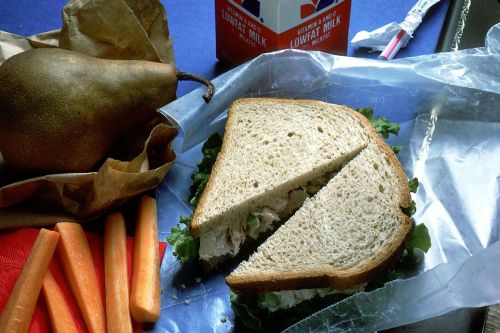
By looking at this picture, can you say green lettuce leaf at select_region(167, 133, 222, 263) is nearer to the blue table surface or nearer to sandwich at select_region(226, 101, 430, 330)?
sandwich at select_region(226, 101, 430, 330)

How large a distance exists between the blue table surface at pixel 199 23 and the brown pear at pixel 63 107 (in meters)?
0.37

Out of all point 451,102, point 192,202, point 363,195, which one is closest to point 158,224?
point 192,202

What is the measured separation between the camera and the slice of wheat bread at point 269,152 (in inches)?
63.0

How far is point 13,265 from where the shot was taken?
1526mm

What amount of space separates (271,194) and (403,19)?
0.89 m

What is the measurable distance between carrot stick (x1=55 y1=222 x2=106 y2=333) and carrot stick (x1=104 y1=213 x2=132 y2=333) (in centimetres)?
3

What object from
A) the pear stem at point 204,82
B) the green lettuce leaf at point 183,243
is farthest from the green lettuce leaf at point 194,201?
the pear stem at point 204,82

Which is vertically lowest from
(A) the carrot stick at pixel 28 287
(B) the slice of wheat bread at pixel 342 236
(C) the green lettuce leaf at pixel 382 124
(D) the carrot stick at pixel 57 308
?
(D) the carrot stick at pixel 57 308

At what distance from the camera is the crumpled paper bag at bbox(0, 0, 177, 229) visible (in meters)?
1.57

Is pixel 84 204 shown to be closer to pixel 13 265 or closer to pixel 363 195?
pixel 13 265

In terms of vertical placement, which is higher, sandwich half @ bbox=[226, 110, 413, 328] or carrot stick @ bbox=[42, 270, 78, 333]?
sandwich half @ bbox=[226, 110, 413, 328]

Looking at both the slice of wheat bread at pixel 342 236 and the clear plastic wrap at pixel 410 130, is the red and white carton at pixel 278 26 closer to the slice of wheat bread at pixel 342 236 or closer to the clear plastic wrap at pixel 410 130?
the clear plastic wrap at pixel 410 130

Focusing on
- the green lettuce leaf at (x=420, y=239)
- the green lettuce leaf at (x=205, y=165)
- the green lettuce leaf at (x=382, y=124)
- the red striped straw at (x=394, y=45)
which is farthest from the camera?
the red striped straw at (x=394, y=45)

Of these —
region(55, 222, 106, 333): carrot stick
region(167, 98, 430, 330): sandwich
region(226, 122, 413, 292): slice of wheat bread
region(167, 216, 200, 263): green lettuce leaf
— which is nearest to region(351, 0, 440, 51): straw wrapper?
region(167, 98, 430, 330): sandwich
